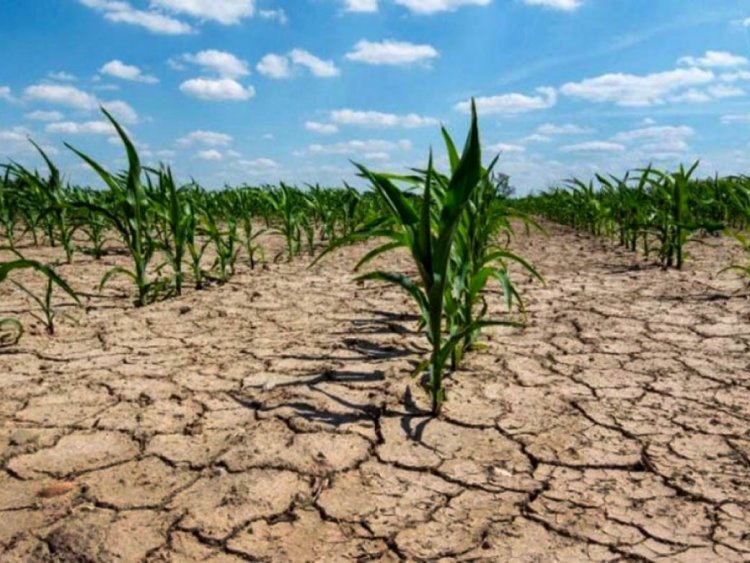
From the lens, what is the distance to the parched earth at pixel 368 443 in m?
1.10

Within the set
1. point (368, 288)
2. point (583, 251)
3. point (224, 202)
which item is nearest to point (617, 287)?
point (368, 288)

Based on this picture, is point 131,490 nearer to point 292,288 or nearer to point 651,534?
point 651,534

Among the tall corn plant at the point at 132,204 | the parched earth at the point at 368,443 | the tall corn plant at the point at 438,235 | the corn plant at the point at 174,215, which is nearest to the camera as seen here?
the parched earth at the point at 368,443

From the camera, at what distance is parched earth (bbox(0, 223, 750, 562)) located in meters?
1.10

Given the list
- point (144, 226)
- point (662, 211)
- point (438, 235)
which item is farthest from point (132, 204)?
point (662, 211)

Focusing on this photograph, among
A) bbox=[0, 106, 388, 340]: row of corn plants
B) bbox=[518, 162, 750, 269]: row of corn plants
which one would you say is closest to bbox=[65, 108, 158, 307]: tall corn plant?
bbox=[0, 106, 388, 340]: row of corn plants

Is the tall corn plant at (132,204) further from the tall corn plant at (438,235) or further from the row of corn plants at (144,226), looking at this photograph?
the tall corn plant at (438,235)

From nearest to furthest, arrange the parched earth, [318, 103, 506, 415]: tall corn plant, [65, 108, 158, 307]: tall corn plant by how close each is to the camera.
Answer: the parched earth → [318, 103, 506, 415]: tall corn plant → [65, 108, 158, 307]: tall corn plant

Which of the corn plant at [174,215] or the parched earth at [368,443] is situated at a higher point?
the corn plant at [174,215]

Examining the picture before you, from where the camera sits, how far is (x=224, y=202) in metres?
6.36

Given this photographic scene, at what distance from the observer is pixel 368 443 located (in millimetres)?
1431

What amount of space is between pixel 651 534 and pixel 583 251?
13.0 ft

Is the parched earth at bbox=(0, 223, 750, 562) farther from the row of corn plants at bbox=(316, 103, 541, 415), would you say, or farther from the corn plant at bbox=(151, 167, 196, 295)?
the corn plant at bbox=(151, 167, 196, 295)

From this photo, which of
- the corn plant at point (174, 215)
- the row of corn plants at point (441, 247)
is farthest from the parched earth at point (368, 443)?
the corn plant at point (174, 215)
